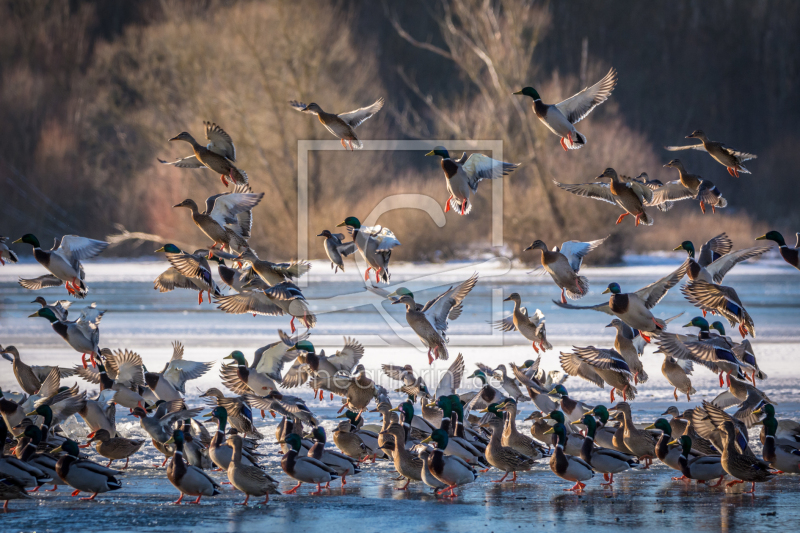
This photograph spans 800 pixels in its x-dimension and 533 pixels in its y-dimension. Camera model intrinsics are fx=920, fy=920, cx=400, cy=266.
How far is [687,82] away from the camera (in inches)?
1364

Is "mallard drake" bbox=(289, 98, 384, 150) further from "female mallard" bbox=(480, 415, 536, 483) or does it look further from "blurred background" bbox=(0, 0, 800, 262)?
"blurred background" bbox=(0, 0, 800, 262)

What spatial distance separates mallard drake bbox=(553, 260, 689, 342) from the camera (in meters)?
6.29

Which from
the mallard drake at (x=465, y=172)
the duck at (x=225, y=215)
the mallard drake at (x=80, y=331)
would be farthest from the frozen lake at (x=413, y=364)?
the mallard drake at (x=465, y=172)

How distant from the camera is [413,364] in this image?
368 inches

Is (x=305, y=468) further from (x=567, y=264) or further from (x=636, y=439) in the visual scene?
(x=567, y=264)

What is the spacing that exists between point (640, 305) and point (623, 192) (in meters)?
1.03

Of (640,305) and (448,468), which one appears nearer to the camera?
(448,468)

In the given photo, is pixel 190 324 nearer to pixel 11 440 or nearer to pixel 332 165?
pixel 11 440

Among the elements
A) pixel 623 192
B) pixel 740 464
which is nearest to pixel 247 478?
pixel 740 464

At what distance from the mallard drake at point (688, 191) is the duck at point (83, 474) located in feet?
14.8

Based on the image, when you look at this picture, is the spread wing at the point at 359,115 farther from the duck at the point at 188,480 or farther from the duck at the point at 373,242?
the duck at the point at 188,480

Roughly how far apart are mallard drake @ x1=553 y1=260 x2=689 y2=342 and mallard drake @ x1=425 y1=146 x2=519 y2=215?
4.84 feet

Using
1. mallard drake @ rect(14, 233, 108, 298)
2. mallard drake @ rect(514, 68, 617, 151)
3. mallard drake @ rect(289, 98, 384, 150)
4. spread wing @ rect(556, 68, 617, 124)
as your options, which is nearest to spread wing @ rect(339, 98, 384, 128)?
mallard drake @ rect(289, 98, 384, 150)

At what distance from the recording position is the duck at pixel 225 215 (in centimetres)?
673
